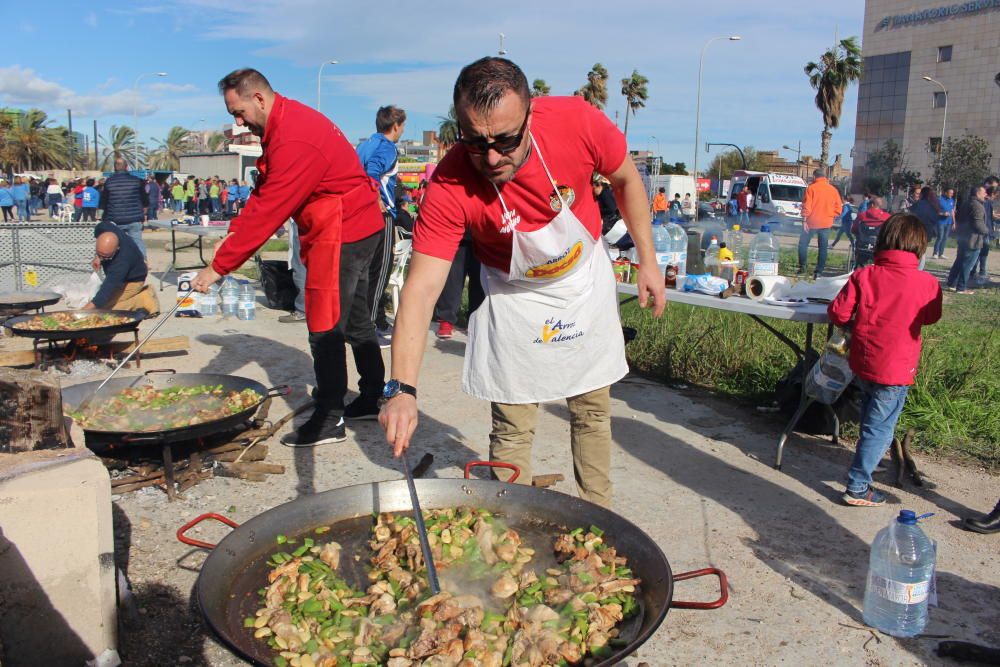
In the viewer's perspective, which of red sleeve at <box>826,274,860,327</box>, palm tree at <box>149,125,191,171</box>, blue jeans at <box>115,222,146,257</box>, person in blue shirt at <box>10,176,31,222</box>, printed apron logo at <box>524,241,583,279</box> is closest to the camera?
printed apron logo at <box>524,241,583,279</box>

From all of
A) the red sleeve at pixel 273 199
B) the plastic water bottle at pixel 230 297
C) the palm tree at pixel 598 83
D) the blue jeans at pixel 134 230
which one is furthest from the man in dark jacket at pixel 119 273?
the palm tree at pixel 598 83

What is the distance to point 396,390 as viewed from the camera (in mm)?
2246

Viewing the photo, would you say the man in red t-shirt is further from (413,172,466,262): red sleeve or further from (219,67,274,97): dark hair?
(413,172,466,262): red sleeve

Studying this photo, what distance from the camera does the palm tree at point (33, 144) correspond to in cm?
5434

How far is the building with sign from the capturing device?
156 ft

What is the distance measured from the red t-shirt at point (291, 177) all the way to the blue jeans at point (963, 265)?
11.9 m

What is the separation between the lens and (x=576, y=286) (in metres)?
2.90

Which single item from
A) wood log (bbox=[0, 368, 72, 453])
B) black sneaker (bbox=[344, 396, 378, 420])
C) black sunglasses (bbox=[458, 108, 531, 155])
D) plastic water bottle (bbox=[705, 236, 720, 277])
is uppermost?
black sunglasses (bbox=[458, 108, 531, 155])

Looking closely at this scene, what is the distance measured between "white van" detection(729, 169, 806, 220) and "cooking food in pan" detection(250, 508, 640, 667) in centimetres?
2785

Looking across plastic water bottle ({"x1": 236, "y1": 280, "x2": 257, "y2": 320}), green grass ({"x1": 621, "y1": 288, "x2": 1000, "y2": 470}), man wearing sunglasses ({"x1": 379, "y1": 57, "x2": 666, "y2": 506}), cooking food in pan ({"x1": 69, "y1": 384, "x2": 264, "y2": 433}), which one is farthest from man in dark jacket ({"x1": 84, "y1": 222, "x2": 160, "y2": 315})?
man wearing sunglasses ({"x1": 379, "y1": 57, "x2": 666, "y2": 506})

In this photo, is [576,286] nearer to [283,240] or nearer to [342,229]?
[342,229]

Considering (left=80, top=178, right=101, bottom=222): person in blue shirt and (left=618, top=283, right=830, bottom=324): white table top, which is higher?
(left=80, top=178, right=101, bottom=222): person in blue shirt

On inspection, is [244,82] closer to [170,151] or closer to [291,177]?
[291,177]

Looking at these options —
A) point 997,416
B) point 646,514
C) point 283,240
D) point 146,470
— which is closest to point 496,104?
point 646,514
